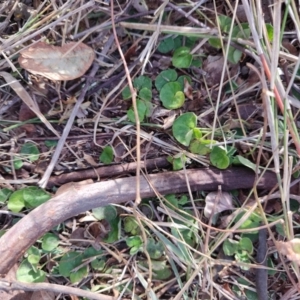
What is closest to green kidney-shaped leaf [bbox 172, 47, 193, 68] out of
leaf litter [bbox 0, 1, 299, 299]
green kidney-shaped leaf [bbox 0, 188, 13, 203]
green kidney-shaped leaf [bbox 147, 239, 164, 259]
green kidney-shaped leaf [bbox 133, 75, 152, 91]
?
leaf litter [bbox 0, 1, 299, 299]

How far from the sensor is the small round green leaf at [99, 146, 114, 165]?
1.56m

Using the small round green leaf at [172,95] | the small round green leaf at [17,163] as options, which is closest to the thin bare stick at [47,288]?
the small round green leaf at [17,163]

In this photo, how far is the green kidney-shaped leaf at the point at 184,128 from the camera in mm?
1532

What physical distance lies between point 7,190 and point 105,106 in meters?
0.48

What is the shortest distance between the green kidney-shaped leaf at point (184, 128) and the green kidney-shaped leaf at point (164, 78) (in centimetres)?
14

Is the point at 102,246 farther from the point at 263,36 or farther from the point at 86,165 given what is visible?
the point at 263,36

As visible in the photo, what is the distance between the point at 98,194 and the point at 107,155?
15 centimetres

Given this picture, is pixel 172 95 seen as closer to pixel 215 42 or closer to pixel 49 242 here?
pixel 215 42

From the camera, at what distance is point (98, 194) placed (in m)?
1.50

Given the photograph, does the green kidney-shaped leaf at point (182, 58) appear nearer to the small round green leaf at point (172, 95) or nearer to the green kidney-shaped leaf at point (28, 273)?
the small round green leaf at point (172, 95)

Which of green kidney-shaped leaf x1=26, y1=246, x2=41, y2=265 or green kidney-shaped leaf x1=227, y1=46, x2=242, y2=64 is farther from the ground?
green kidney-shaped leaf x1=227, y1=46, x2=242, y2=64

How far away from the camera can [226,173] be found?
1543 mm

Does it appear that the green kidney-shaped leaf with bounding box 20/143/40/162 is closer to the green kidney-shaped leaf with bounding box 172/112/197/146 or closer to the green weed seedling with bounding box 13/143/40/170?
the green weed seedling with bounding box 13/143/40/170

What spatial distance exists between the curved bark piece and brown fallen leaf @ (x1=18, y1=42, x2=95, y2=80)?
1.34 feet
